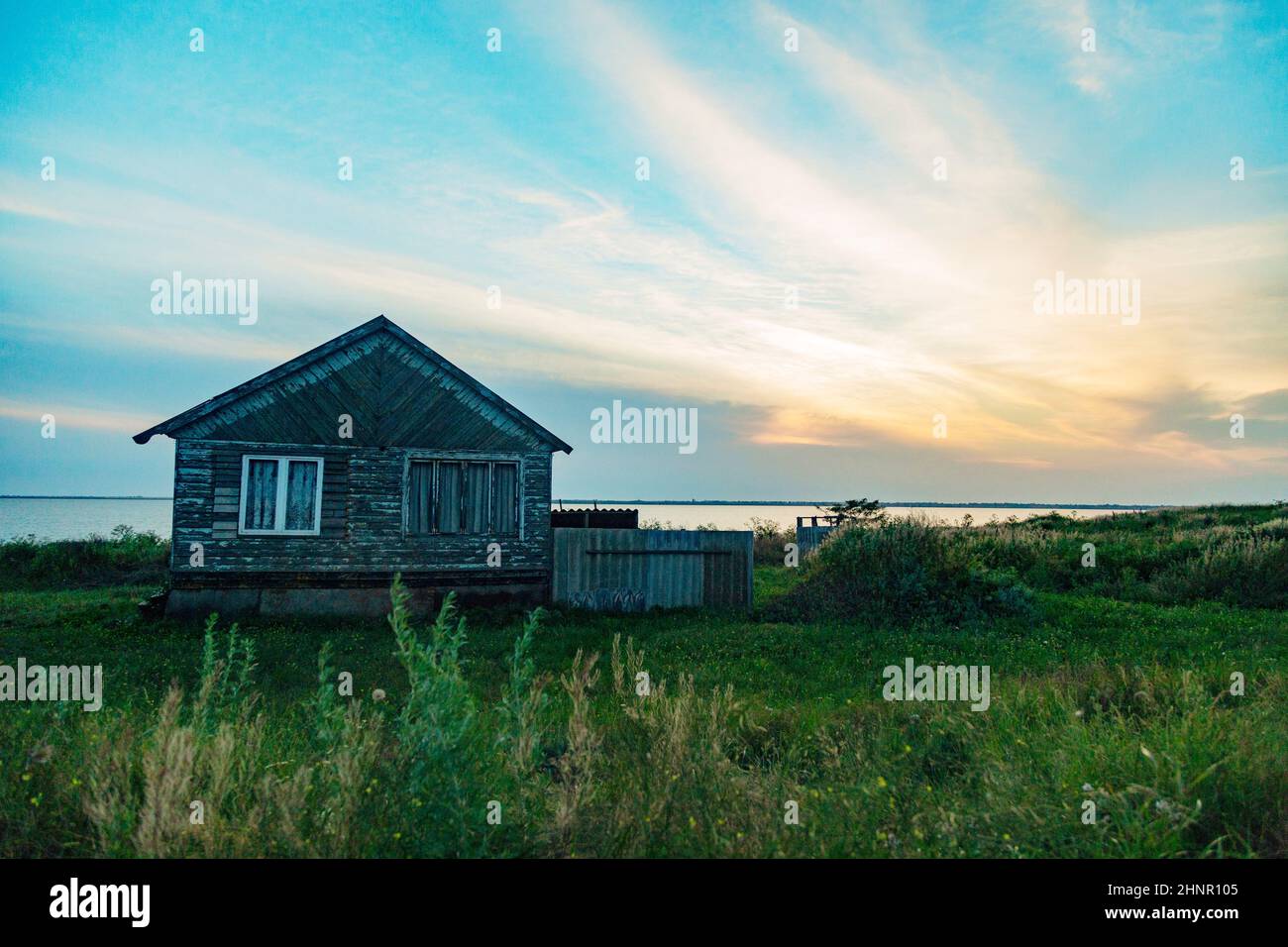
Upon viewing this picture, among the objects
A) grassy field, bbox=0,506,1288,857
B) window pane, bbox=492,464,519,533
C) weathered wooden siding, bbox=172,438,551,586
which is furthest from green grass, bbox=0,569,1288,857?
window pane, bbox=492,464,519,533

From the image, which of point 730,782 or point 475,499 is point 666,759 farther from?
point 475,499

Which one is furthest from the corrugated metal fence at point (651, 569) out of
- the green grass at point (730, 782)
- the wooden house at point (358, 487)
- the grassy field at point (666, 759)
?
the green grass at point (730, 782)

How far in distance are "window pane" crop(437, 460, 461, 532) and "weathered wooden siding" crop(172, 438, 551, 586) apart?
305mm

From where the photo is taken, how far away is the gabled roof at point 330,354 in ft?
56.5

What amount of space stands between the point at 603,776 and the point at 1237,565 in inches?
797

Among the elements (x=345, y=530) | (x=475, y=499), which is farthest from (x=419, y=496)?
(x=345, y=530)

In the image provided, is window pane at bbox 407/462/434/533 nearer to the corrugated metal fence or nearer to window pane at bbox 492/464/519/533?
→ window pane at bbox 492/464/519/533

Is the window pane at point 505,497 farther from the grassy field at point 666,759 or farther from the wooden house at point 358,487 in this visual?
the grassy field at point 666,759

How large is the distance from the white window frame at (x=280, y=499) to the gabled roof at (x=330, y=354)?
1345mm

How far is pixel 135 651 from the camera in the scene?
14180mm
